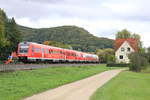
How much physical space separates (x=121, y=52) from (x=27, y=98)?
78995mm

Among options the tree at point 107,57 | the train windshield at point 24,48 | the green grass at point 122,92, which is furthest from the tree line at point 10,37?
the green grass at point 122,92

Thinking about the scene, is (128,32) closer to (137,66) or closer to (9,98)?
(137,66)

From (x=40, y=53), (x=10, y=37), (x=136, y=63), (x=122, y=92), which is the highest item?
(x=10, y=37)

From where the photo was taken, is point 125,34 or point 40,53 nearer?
point 40,53

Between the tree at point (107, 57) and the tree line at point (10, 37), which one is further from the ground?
the tree line at point (10, 37)

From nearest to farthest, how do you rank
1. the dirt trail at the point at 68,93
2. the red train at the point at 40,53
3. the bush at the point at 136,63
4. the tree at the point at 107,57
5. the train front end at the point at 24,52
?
the dirt trail at the point at 68,93
the train front end at the point at 24,52
the red train at the point at 40,53
the bush at the point at 136,63
the tree at the point at 107,57

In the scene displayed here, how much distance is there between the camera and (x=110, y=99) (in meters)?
16.1

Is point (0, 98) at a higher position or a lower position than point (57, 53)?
lower

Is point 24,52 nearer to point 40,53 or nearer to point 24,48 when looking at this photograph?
point 24,48

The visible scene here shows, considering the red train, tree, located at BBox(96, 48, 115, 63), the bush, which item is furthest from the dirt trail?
tree, located at BBox(96, 48, 115, 63)

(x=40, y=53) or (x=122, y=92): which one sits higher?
(x=40, y=53)

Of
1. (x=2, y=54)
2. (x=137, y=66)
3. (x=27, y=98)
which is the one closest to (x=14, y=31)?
(x=2, y=54)

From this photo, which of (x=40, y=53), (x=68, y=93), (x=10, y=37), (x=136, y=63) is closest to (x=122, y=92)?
(x=68, y=93)

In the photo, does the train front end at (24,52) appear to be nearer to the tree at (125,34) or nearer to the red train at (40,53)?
the red train at (40,53)
